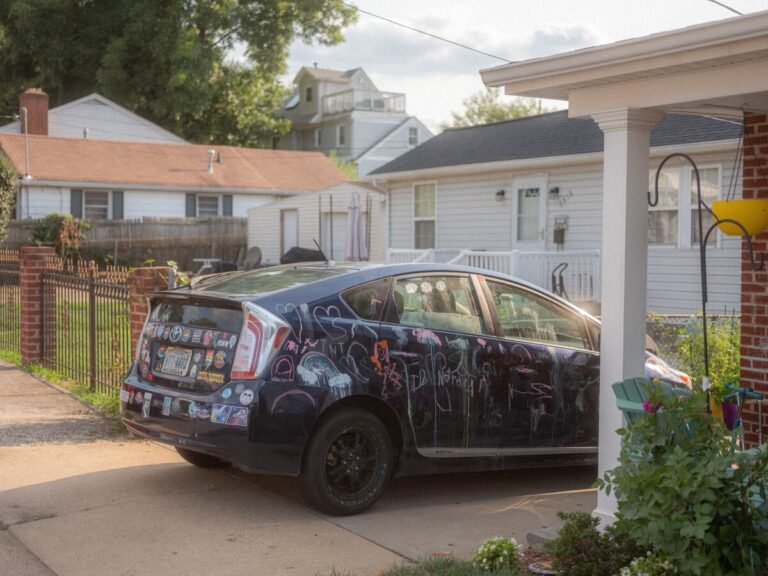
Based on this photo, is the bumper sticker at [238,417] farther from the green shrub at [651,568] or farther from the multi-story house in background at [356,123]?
the multi-story house in background at [356,123]

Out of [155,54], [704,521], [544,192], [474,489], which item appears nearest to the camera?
[704,521]

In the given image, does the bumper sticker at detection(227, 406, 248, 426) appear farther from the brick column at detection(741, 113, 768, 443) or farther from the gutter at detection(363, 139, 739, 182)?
the gutter at detection(363, 139, 739, 182)

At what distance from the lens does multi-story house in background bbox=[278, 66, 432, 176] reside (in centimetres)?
5453

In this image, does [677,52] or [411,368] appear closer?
[677,52]

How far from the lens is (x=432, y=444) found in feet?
21.0

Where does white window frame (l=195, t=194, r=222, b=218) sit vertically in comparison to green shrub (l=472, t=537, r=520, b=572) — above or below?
above

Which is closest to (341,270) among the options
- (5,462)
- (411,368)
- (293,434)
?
(411,368)

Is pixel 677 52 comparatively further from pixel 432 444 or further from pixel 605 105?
pixel 432 444

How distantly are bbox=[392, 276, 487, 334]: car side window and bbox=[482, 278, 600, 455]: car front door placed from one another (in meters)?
0.18

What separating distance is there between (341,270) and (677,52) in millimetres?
2606

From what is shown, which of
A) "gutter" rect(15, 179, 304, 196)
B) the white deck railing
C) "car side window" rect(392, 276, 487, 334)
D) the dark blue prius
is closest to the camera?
the dark blue prius

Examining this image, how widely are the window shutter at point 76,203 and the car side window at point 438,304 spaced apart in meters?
29.8

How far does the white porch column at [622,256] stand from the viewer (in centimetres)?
561

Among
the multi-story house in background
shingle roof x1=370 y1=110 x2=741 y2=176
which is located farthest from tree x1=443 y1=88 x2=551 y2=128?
shingle roof x1=370 y1=110 x2=741 y2=176
